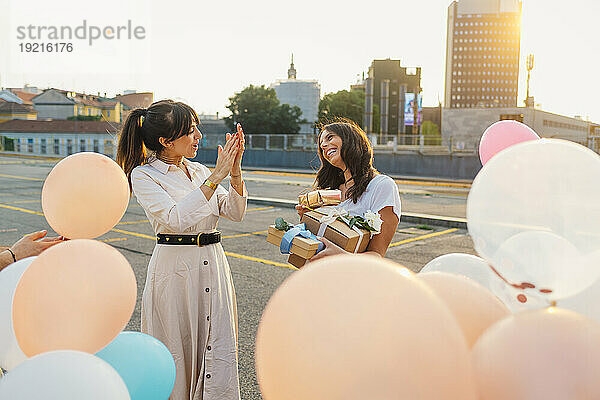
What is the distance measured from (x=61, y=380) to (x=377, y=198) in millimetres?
1747

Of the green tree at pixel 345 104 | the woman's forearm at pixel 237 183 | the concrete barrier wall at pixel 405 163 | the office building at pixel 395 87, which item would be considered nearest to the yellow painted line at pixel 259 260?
the woman's forearm at pixel 237 183

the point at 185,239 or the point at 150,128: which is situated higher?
the point at 150,128

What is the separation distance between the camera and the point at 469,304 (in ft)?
5.05

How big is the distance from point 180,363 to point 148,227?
8.05 m

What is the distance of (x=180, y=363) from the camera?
2703 millimetres

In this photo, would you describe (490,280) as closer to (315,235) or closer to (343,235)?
(343,235)

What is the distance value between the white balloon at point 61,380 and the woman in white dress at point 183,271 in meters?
1.24

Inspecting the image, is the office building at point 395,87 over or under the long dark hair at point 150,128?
over

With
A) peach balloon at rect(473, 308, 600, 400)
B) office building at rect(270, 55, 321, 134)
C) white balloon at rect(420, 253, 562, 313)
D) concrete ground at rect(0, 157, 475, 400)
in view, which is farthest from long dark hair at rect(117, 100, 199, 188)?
office building at rect(270, 55, 321, 134)

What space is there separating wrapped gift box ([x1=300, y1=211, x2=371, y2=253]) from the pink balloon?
628 mm

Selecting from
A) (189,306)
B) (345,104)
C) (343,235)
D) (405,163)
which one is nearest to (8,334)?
(189,306)

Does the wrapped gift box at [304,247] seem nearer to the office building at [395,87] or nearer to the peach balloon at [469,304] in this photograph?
the peach balloon at [469,304]

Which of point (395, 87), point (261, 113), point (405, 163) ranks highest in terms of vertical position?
point (395, 87)

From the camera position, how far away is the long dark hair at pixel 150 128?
2.73 metres
